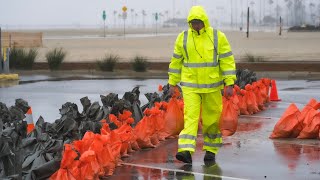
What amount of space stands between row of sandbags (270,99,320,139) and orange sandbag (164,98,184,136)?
4.62 ft

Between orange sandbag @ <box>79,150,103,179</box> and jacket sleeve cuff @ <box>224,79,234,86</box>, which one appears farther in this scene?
jacket sleeve cuff @ <box>224,79,234,86</box>

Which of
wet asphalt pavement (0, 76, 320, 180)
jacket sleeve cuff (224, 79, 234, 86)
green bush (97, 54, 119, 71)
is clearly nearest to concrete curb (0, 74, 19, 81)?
green bush (97, 54, 119, 71)

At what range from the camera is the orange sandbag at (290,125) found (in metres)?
10.5

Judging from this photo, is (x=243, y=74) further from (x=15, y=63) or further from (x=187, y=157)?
(x=15, y=63)

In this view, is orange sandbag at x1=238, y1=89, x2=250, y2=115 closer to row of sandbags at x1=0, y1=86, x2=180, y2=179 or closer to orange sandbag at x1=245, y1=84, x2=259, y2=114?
orange sandbag at x1=245, y1=84, x2=259, y2=114

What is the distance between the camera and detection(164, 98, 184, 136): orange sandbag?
10031 millimetres

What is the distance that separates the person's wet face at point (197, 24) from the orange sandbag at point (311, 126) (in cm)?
269

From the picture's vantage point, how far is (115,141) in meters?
8.68

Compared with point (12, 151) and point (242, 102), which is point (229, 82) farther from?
point (242, 102)

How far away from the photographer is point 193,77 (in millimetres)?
8688

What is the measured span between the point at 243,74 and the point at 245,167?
7.34m

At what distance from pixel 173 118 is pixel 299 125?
1781 mm

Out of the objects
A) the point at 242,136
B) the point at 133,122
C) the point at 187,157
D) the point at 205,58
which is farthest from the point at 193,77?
the point at 242,136

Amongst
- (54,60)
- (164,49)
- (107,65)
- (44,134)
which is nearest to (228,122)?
(44,134)
